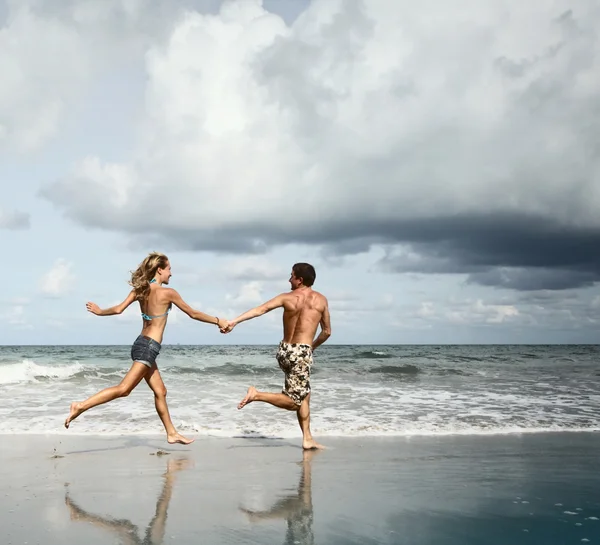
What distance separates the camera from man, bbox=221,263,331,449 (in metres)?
6.94

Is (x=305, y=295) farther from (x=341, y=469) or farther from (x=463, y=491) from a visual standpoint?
(x=463, y=491)

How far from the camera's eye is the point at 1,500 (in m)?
4.66

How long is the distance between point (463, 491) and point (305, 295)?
2.88 m

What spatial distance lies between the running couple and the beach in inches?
21.2

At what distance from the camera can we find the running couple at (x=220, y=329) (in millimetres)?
6656

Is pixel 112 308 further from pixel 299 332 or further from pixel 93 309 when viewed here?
pixel 299 332

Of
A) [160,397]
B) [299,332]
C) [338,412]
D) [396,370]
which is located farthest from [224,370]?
[299,332]

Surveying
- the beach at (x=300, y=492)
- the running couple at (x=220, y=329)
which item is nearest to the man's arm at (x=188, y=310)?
the running couple at (x=220, y=329)

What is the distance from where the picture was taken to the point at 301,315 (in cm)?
699

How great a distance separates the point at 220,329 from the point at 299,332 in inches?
35.7

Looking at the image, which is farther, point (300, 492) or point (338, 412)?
point (338, 412)

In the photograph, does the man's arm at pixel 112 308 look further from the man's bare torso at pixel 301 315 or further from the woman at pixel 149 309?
the man's bare torso at pixel 301 315

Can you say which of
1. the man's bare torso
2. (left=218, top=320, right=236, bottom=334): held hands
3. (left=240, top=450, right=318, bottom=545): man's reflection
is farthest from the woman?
(left=240, top=450, right=318, bottom=545): man's reflection

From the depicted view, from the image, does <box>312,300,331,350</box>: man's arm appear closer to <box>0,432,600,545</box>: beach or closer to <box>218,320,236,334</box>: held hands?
<box>218,320,236,334</box>: held hands
